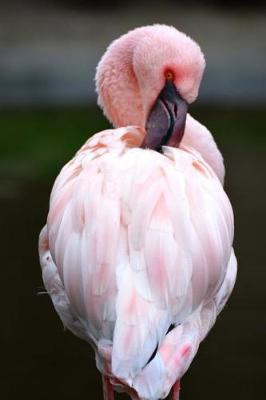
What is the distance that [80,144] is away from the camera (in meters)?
11.5

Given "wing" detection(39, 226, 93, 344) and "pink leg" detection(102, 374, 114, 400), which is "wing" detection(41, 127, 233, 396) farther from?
"pink leg" detection(102, 374, 114, 400)

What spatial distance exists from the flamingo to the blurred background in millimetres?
1397

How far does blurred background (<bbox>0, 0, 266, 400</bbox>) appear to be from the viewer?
5758 millimetres

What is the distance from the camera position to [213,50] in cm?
1488

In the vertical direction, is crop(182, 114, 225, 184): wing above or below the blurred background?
above

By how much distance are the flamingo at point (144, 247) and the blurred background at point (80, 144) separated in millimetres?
1397

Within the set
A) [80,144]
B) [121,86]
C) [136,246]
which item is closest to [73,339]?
[121,86]

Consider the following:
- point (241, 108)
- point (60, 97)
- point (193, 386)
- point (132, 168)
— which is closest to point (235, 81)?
point (241, 108)

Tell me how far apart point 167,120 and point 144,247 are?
964 millimetres

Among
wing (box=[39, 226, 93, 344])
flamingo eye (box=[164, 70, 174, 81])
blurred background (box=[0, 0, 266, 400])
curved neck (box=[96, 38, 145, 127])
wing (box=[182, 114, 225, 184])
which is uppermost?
flamingo eye (box=[164, 70, 174, 81])

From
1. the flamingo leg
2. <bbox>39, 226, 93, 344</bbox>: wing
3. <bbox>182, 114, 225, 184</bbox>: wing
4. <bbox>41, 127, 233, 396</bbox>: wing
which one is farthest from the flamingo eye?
the flamingo leg

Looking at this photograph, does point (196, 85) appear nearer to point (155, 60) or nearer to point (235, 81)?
point (155, 60)

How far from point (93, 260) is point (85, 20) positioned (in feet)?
41.8

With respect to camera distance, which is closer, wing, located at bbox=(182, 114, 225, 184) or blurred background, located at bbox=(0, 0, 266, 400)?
wing, located at bbox=(182, 114, 225, 184)
